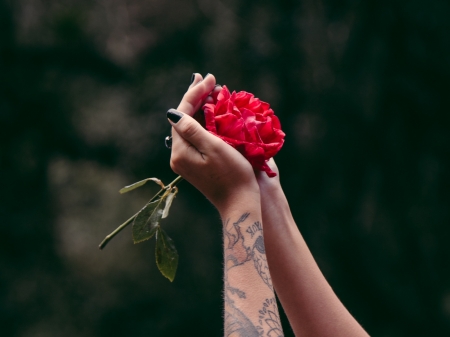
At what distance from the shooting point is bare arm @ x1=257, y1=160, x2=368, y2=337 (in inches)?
30.9

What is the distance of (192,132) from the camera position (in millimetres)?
672

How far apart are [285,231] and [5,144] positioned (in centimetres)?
272

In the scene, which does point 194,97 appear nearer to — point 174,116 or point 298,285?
point 174,116

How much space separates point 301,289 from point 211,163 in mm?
263

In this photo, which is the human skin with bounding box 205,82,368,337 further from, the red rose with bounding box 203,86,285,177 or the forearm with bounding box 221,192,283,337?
the forearm with bounding box 221,192,283,337

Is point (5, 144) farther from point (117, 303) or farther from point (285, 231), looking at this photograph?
point (285, 231)

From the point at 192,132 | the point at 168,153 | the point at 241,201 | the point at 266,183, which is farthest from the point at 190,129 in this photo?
the point at 168,153

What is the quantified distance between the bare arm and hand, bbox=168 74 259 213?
0.16 metres

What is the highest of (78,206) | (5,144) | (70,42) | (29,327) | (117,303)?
(70,42)

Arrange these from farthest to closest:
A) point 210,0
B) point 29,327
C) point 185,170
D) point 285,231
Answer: point 210,0, point 29,327, point 285,231, point 185,170

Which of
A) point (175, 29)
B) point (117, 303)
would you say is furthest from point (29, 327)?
point (175, 29)

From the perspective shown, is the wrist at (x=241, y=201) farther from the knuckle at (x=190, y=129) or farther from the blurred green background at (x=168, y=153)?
the blurred green background at (x=168, y=153)

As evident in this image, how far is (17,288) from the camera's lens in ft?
10.0

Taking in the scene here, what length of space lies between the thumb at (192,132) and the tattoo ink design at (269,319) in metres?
0.21
